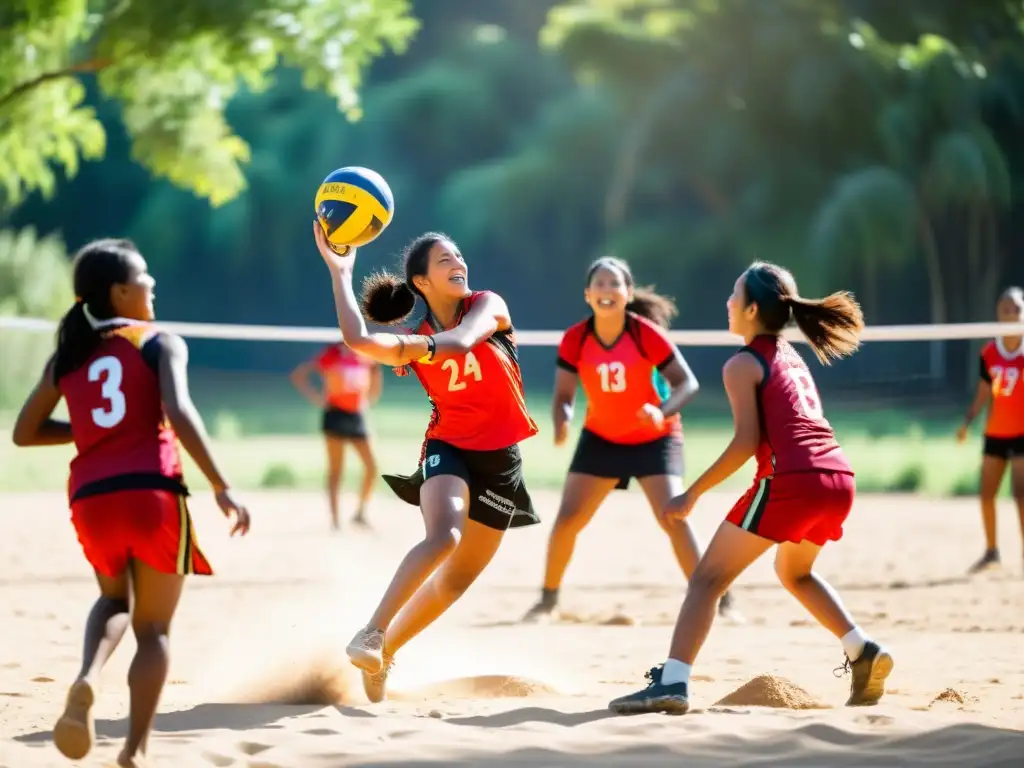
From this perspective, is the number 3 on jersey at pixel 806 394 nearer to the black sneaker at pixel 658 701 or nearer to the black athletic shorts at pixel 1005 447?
the black sneaker at pixel 658 701

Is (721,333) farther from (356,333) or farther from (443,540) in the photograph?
(356,333)

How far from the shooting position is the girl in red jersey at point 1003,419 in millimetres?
10289

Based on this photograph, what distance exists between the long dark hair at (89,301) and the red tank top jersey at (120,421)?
0.05 metres

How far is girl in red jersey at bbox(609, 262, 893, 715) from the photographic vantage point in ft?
17.4

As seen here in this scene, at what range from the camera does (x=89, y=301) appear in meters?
4.54

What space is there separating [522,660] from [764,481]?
2.21 meters

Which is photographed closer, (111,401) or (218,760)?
(111,401)

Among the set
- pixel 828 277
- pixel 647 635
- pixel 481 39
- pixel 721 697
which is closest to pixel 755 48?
pixel 828 277

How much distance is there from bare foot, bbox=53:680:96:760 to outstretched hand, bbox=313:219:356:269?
1.78 metres

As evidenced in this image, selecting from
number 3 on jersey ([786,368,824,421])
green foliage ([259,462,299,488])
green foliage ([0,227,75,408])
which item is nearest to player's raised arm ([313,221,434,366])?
number 3 on jersey ([786,368,824,421])

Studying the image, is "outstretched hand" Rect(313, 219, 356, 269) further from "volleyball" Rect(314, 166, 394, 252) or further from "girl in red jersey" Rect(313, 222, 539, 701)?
"girl in red jersey" Rect(313, 222, 539, 701)

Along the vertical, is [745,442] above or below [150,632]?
above

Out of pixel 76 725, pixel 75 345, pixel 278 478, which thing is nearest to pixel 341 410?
pixel 278 478

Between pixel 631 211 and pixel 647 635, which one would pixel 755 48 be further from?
pixel 647 635
